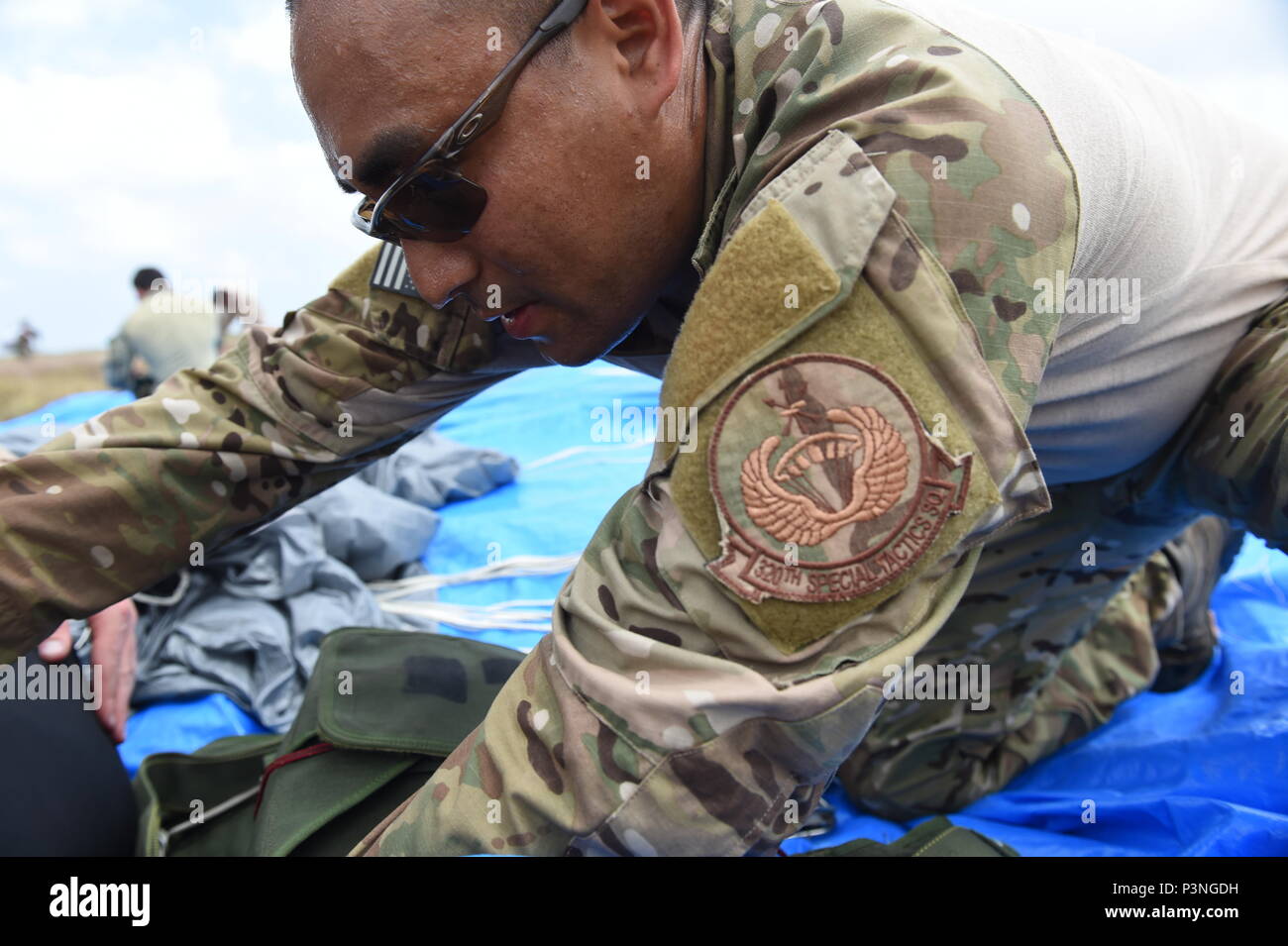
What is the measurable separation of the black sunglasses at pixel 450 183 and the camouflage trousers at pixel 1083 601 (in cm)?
100

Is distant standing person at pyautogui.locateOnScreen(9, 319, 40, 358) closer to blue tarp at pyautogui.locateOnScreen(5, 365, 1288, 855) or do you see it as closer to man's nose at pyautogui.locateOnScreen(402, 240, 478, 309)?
blue tarp at pyautogui.locateOnScreen(5, 365, 1288, 855)

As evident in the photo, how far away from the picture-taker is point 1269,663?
6.41 feet

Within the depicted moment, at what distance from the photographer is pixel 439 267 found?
1146mm

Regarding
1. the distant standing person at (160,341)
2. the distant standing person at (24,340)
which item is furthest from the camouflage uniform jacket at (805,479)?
the distant standing person at (24,340)

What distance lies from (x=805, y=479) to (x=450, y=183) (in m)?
0.50

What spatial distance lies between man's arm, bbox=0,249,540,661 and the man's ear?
52cm

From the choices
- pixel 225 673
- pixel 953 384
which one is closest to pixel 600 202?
pixel 953 384

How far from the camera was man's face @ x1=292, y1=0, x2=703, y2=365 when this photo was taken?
98 centimetres

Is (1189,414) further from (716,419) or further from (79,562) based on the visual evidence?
(79,562)

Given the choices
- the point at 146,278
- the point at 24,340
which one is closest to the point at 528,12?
the point at 146,278

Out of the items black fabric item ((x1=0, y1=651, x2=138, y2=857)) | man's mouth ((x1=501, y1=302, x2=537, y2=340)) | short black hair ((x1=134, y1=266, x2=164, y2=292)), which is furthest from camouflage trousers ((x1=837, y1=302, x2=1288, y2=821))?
short black hair ((x1=134, y1=266, x2=164, y2=292))

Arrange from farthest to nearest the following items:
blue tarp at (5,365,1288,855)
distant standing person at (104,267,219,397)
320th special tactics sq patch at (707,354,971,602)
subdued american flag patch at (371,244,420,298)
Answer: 1. distant standing person at (104,267,219,397)
2. blue tarp at (5,365,1288,855)
3. subdued american flag patch at (371,244,420,298)
4. 320th special tactics sq patch at (707,354,971,602)

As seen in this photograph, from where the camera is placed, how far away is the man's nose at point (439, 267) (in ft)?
3.71

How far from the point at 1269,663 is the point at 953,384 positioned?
1540 millimetres
